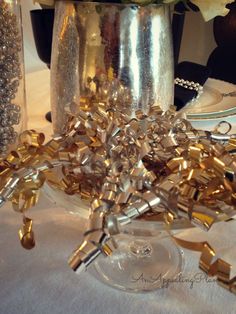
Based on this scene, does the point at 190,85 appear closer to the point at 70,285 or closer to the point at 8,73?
the point at 8,73

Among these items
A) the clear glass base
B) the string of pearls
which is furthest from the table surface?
the string of pearls

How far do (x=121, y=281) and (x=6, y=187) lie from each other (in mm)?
127

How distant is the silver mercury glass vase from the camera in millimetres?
476

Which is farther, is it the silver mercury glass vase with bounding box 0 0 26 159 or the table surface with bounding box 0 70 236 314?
the silver mercury glass vase with bounding box 0 0 26 159

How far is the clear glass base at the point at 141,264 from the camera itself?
1.06 feet

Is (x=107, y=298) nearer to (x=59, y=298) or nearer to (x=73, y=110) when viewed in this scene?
(x=59, y=298)

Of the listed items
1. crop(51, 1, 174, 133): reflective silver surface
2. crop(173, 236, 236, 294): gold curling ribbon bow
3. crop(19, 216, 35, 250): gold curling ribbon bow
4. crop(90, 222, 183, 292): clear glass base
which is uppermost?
crop(51, 1, 174, 133): reflective silver surface

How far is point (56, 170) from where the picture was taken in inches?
13.1

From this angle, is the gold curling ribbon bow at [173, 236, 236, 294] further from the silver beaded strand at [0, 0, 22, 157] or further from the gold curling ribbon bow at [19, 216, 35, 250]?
the silver beaded strand at [0, 0, 22, 157]

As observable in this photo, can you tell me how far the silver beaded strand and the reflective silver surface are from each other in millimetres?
48

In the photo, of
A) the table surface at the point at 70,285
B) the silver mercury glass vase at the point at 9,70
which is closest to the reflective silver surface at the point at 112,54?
the silver mercury glass vase at the point at 9,70

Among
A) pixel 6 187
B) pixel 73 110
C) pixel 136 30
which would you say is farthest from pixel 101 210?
pixel 136 30

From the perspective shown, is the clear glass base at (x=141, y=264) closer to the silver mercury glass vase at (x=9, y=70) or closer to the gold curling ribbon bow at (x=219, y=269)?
the gold curling ribbon bow at (x=219, y=269)

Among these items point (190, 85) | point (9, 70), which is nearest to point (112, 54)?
point (9, 70)
